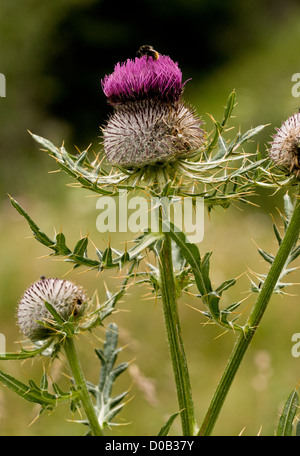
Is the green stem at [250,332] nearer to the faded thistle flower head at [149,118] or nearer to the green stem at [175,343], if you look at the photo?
the green stem at [175,343]

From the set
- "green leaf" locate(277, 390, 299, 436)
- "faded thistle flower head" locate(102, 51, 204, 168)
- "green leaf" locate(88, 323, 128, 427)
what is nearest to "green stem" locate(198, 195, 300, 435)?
"green leaf" locate(277, 390, 299, 436)

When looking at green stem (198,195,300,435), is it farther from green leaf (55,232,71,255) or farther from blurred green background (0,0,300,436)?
green leaf (55,232,71,255)

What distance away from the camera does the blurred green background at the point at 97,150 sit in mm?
4570

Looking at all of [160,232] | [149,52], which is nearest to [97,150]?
[149,52]

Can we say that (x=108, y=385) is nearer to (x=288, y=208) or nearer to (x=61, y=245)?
(x=61, y=245)

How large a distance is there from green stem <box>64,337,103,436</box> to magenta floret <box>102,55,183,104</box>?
111 cm

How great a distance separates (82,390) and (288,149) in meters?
1.32

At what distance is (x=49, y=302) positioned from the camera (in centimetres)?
272

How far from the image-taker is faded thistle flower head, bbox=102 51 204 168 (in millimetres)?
2523

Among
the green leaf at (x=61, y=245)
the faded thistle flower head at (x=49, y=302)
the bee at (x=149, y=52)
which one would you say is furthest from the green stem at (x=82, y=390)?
the bee at (x=149, y=52)

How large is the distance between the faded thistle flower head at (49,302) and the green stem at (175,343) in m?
0.52

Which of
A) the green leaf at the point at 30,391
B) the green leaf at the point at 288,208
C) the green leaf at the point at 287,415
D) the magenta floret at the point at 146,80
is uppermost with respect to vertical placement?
the magenta floret at the point at 146,80
